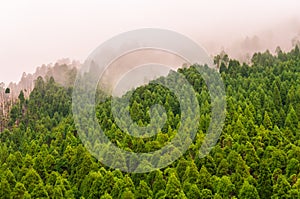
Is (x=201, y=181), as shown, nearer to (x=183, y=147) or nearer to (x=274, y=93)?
(x=183, y=147)

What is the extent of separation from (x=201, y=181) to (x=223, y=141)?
9312 millimetres

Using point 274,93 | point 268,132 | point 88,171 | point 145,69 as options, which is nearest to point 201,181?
point 88,171

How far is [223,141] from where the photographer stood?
48125mm

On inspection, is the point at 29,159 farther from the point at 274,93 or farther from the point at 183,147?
the point at 274,93

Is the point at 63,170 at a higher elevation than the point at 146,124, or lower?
lower

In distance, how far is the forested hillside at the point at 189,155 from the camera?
126 ft

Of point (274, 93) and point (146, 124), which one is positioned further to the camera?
point (274, 93)

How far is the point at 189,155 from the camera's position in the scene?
45.8 meters

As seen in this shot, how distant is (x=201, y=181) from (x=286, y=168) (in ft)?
23.3

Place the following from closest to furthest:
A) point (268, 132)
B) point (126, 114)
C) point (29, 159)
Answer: point (29, 159) → point (268, 132) → point (126, 114)

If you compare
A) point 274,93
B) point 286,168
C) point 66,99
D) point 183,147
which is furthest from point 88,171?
point 66,99

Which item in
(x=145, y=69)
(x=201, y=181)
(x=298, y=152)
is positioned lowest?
(x=201, y=181)

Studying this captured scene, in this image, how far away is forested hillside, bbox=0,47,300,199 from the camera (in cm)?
3844

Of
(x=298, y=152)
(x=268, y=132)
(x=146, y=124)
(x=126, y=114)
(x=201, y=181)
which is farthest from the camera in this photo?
(x=126, y=114)
